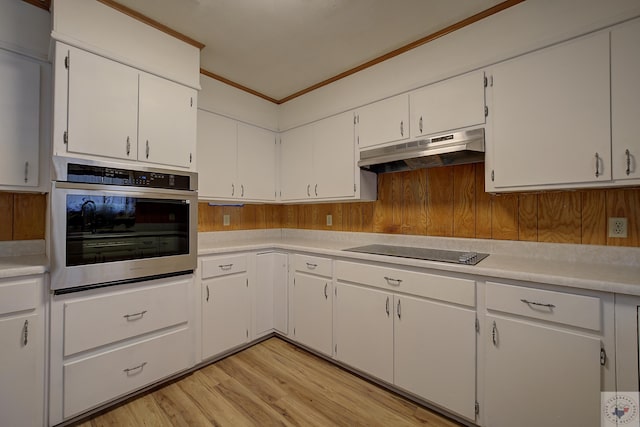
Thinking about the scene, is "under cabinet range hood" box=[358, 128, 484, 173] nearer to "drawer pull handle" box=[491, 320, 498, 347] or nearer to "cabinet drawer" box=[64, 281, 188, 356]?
"drawer pull handle" box=[491, 320, 498, 347]

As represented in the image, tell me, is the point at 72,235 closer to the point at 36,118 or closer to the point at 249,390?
the point at 36,118

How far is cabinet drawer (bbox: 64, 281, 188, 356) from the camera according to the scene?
1.57 m

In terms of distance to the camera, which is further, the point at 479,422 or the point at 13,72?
the point at 13,72

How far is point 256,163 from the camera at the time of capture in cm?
294

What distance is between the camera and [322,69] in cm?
254

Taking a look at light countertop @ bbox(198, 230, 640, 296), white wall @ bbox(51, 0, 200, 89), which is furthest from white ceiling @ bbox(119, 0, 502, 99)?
light countertop @ bbox(198, 230, 640, 296)

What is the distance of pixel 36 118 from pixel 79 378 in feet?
5.23

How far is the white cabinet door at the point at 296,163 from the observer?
285 cm

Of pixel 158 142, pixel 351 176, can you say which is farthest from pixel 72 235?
pixel 351 176

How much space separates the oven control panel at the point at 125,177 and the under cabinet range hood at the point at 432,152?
1448mm

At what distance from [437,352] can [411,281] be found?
436mm

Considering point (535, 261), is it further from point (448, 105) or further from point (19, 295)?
point (19, 295)

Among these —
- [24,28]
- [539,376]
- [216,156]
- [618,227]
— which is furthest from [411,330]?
[24,28]

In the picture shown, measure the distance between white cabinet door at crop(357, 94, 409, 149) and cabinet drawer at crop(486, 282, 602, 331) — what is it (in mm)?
1242
